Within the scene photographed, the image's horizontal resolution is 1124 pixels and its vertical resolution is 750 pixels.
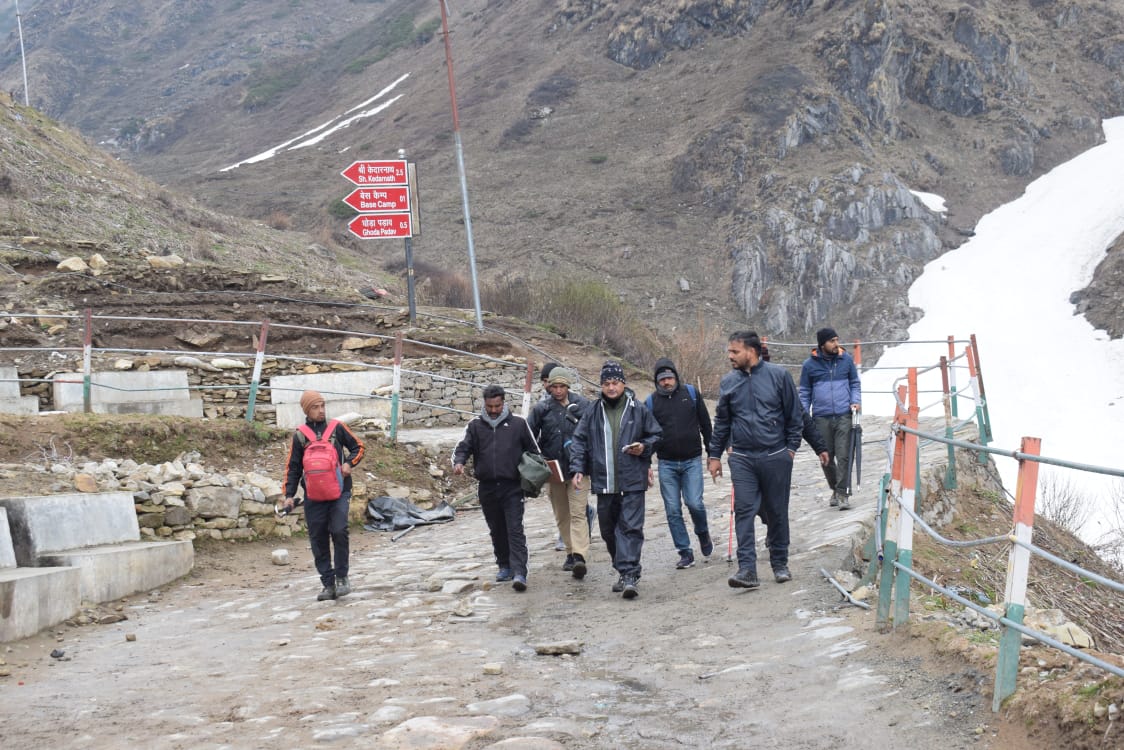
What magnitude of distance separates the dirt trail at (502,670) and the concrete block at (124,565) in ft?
0.67

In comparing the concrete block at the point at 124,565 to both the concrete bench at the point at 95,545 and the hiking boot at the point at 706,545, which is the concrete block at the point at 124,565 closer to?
the concrete bench at the point at 95,545

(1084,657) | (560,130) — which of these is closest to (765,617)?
(1084,657)

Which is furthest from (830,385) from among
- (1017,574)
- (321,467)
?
(1017,574)

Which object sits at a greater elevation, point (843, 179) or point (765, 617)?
point (843, 179)

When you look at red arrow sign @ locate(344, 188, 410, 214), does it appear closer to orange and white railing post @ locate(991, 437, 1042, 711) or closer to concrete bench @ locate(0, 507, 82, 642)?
concrete bench @ locate(0, 507, 82, 642)

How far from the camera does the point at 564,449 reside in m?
8.06

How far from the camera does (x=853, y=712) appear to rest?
4191 mm

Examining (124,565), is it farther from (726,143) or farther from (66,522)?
(726,143)

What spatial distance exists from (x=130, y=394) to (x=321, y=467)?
7787mm

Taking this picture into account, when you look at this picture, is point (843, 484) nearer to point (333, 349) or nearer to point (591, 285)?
point (333, 349)

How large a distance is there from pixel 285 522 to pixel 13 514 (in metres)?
3.74

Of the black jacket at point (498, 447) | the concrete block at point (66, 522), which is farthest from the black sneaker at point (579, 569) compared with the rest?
the concrete block at point (66, 522)

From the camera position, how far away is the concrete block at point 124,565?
742cm

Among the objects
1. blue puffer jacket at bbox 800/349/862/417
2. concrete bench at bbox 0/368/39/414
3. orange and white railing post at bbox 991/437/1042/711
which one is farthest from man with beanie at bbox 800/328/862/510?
concrete bench at bbox 0/368/39/414
